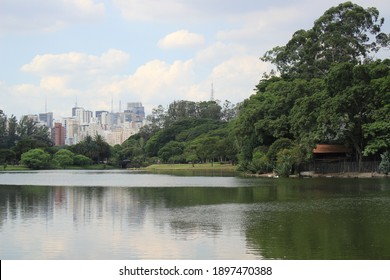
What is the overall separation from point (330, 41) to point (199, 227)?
1797 inches

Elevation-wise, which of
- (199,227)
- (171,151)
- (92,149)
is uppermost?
(92,149)

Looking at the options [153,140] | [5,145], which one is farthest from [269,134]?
[5,145]

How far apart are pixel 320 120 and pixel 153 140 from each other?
69.9 meters

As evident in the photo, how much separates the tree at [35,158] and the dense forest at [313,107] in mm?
2324

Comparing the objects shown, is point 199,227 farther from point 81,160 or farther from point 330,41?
point 81,160

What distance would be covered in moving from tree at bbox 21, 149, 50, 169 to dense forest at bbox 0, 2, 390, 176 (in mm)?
2324

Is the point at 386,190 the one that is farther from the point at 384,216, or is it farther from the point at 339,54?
the point at 339,54

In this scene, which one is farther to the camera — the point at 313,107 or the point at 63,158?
the point at 63,158

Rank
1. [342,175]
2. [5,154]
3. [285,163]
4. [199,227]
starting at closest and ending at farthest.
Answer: [199,227]
[342,175]
[285,163]
[5,154]

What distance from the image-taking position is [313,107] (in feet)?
149

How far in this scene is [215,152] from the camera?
85312mm

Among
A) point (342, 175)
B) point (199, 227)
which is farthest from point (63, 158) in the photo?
point (199, 227)

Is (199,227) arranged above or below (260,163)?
below

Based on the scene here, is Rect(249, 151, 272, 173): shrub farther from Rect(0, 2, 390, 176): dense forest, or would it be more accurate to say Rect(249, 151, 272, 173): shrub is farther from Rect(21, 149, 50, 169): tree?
Rect(21, 149, 50, 169): tree
